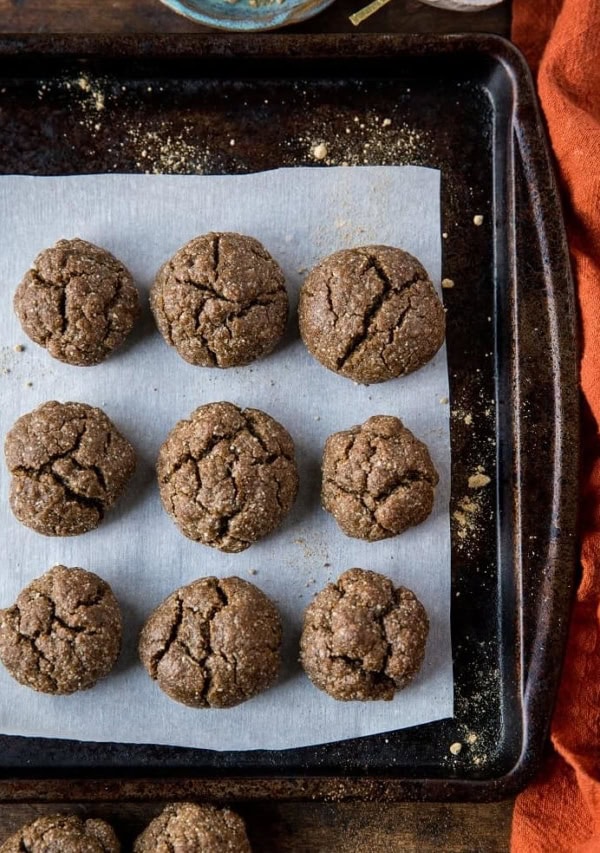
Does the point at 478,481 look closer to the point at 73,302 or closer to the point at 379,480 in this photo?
the point at 379,480

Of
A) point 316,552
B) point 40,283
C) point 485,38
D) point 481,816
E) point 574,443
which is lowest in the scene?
point 481,816

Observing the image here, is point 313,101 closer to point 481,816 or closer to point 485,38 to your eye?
point 485,38

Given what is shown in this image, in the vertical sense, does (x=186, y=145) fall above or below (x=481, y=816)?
above

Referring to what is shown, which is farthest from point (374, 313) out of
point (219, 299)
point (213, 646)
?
point (213, 646)

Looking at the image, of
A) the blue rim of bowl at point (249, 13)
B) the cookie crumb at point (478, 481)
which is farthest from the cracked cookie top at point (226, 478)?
the blue rim of bowl at point (249, 13)

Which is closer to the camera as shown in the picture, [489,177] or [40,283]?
[40,283]

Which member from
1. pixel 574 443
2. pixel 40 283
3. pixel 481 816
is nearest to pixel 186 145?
pixel 40 283
